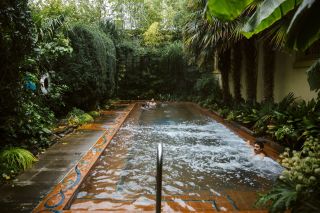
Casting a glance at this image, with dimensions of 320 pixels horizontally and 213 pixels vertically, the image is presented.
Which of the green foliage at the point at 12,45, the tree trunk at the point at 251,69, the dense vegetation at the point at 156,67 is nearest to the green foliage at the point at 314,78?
the dense vegetation at the point at 156,67

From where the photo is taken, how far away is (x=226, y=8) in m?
3.95

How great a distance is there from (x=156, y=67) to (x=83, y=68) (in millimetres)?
14343

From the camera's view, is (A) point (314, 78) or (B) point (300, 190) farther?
(B) point (300, 190)

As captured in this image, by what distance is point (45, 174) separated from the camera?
621 cm

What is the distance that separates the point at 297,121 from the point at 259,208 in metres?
4.39

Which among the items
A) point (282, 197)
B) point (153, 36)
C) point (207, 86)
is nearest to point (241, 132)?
point (282, 197)

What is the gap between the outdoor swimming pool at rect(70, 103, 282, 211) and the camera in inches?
213

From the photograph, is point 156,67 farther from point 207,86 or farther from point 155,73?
point 207,86

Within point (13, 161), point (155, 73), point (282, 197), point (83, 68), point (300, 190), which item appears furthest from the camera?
point (155, 73)

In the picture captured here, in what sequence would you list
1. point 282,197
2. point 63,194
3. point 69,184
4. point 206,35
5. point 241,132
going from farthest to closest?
point 206,35, point 241,132, point 69,184, point 63,194, point 282,197

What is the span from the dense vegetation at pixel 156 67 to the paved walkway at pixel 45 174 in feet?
1.16

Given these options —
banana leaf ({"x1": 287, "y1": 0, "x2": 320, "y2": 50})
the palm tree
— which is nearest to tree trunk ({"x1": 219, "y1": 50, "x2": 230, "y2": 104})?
the palm tree

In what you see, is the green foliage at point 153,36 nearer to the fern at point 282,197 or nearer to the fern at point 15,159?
the fern at point 15,159

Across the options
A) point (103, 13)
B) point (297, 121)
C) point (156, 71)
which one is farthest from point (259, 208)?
point (103, 13)
